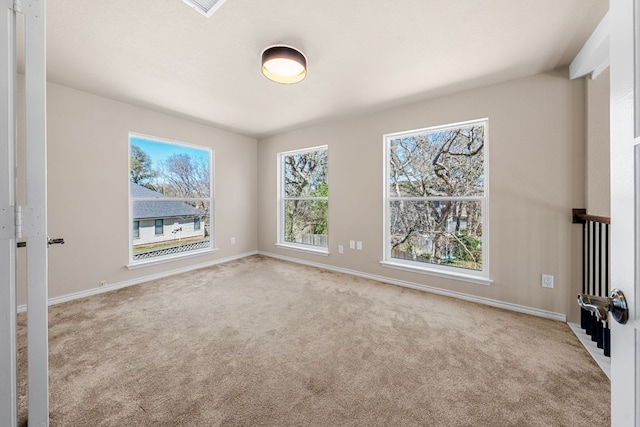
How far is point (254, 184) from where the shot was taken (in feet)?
16.1

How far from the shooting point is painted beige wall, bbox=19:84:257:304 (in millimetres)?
2699

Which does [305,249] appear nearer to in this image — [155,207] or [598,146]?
[155,207]

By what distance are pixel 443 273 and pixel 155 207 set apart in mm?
4036

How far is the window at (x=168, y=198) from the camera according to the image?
342 cm

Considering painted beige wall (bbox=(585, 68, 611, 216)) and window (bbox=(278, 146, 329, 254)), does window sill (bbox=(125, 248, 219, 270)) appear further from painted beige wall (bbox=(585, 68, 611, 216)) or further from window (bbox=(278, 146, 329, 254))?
painted beige wall (bbox=(585, 68, 611, 216))

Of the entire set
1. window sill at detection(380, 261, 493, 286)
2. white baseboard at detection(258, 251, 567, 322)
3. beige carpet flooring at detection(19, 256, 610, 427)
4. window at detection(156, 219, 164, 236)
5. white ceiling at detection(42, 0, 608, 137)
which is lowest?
beige carpet flooring at detection(19, 256, 610, 427)

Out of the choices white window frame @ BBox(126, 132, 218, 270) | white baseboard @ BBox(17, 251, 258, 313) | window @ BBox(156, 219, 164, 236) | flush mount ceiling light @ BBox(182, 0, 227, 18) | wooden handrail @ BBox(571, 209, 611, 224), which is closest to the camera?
flush mount ceiling light @ BBox(182, 0, 227, 18)

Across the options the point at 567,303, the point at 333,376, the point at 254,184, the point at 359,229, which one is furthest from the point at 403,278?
the point at 254,184

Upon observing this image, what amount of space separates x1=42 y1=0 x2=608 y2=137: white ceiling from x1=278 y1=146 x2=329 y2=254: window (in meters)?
1.45

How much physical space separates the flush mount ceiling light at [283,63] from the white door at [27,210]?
54.4 inches

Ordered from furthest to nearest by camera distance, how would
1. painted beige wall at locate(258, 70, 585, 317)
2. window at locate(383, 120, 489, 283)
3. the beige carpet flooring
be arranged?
1. window at locate(383, 120, 489, 283)
2. painted beige wall at locate(258, 70, 585, 317)
3. the beige carpet flooring

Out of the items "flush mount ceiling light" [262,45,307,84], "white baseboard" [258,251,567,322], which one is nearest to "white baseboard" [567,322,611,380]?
"white baseboard" [258,251,567,322]

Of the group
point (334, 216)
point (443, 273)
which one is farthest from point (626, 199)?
point (334, 216)

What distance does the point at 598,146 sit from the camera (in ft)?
6.86
